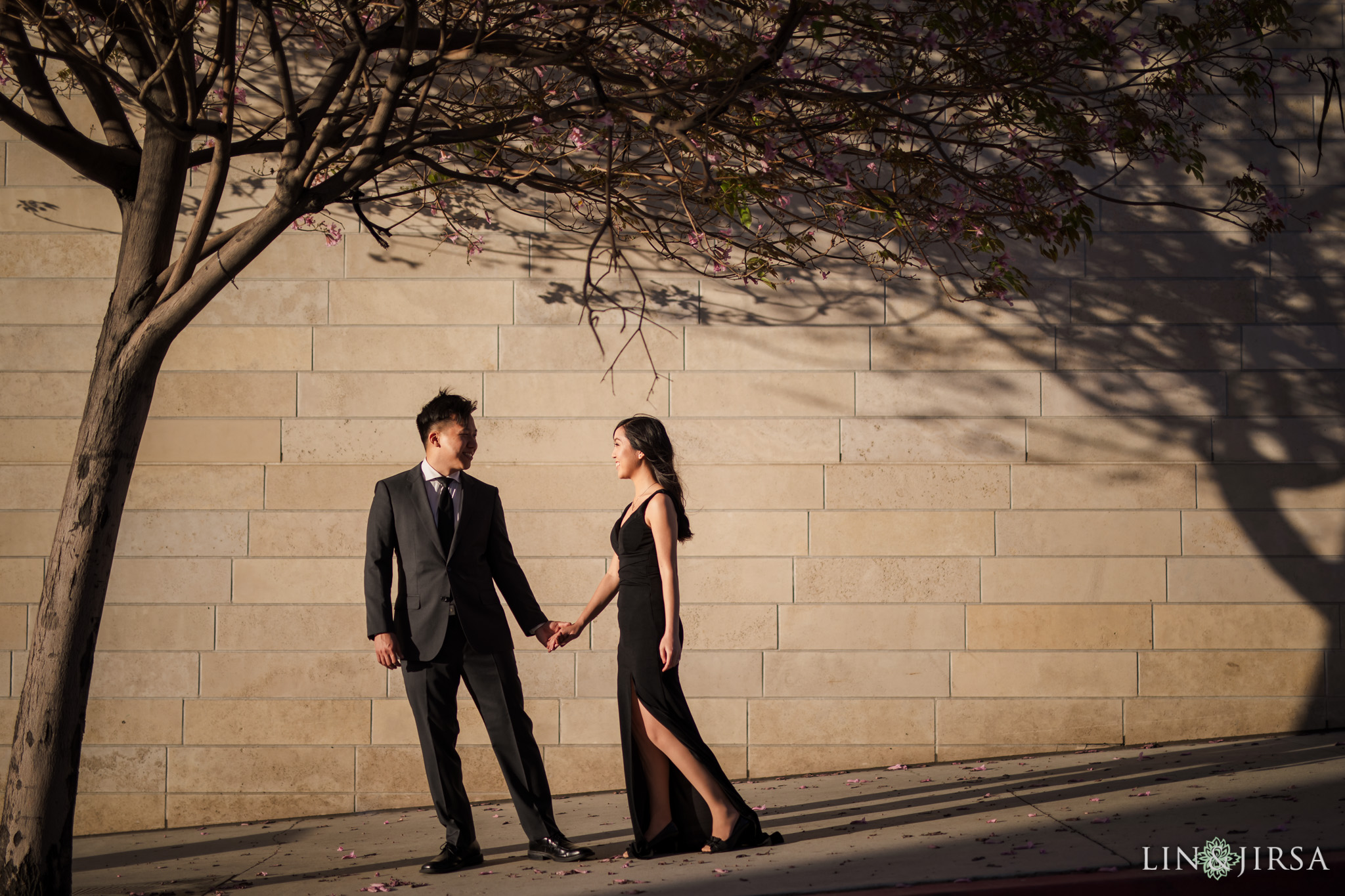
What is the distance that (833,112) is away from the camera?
464cm

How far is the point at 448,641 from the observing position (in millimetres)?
4285

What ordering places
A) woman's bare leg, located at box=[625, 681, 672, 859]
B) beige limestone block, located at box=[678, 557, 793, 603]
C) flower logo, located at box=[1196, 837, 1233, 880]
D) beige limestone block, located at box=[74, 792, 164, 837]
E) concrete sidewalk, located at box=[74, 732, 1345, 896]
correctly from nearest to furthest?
flower logo, located at box=[1196, 837, 1233, 880]
concrete sidewalk, located at box=[74, 732, 1345, 896]
woman's bare leg, located at box=[625, 681, 672, 859]
beige limestone block, located at box=[74, 792, 164, 837]
beige limestone block, located at box=[678, 557, 793, 603]

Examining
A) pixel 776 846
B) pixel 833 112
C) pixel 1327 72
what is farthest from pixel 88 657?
pixel 1327 72

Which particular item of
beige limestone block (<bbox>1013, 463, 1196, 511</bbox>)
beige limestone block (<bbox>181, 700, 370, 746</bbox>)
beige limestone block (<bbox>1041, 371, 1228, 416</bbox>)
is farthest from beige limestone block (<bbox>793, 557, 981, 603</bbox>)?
beige limestone block (<bbox>181, 700, 370, 746</bbox>)

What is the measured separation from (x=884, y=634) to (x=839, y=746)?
2.31ft

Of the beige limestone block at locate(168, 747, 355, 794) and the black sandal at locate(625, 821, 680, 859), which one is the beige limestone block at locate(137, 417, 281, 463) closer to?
the beige limestone block at locate(168, 747, 355, 794)

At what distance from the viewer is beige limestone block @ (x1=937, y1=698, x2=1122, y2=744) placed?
19.1 feet

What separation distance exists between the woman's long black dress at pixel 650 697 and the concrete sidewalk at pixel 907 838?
0.52 ft

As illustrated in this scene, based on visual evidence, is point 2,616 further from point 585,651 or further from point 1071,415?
point 1071,415

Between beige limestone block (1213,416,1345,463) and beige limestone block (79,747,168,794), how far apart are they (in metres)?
6.47

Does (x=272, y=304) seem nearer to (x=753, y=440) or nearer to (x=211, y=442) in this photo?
(x=211, y=442)

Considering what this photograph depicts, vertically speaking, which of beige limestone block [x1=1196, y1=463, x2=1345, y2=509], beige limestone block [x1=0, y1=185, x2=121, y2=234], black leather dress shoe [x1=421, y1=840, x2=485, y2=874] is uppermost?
beige limestone block [x1=0, y1=185, x2=121, y2=234]

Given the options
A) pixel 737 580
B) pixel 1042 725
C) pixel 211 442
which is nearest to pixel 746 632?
pixel 737 580

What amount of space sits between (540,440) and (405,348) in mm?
975
